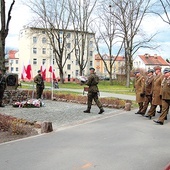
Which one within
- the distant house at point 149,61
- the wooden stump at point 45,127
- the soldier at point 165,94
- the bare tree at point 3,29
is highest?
the distant house at point 149,61

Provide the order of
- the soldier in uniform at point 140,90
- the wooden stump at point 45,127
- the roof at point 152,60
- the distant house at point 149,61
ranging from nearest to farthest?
the wooden stump at point 45,127
the soldier in uniform at point 140,90
the distant house at point 149,61
the roof at point 152,60

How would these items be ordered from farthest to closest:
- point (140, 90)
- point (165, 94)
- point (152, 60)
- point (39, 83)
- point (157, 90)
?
point (152, 60), point (39, 83), point (140, 90), point (157, 90), point (165, 94)

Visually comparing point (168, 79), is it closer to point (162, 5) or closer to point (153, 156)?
point (153, 156)

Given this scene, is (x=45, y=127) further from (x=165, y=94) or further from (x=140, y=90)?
(x=140, y=90)

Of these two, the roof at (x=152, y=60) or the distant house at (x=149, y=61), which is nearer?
the distant house at (x=149, y=61)

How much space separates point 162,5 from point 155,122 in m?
20.9

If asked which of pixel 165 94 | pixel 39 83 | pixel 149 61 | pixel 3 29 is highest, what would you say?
pixel 149 61

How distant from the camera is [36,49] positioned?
90875 millimetres

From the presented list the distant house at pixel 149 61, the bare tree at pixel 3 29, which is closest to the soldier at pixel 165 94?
the bare tree at pixel 3 29

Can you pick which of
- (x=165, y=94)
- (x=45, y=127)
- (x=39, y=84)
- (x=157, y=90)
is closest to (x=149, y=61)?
(x=39, y=84)

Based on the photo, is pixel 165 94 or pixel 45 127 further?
pixel 165 94

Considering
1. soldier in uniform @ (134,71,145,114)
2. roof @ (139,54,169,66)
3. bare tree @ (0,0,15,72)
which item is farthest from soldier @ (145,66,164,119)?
roof @ (139,54,169,66)

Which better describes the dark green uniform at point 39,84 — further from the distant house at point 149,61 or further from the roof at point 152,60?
the roof at point 152,60

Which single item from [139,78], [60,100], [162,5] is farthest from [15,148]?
[162,5]
